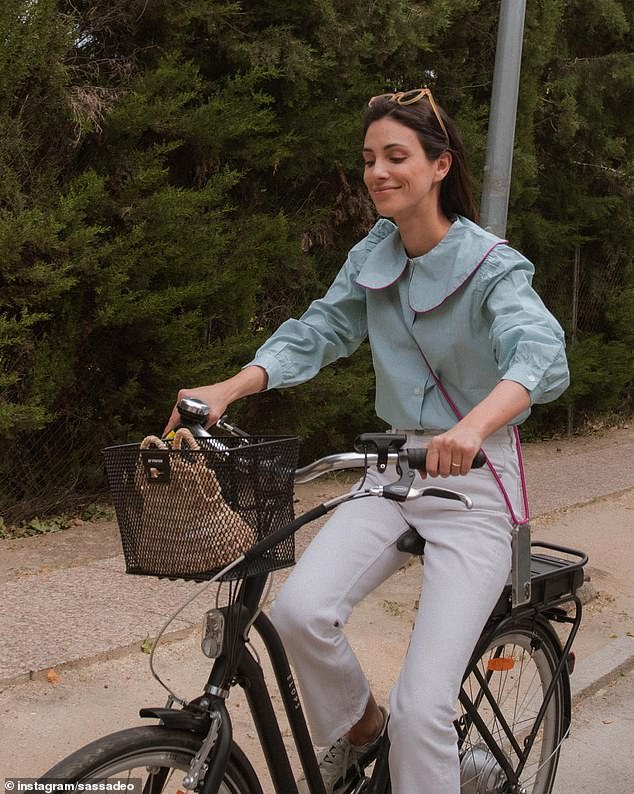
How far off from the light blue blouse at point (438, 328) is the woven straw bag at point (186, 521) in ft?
2.42

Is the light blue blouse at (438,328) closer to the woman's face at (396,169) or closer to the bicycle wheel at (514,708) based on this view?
the woman's face at (396,169)

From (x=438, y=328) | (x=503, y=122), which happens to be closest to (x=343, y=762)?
(x=438, y=328)

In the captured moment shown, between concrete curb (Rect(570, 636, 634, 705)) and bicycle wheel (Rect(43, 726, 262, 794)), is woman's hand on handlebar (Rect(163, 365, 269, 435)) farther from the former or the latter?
concrete curb (Rect(570, 636, 634, 705))

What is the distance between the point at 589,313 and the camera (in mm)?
11695

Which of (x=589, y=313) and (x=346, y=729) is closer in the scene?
(x=346, y=729)

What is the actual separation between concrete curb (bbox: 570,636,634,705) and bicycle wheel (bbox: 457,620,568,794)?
4.24 feet

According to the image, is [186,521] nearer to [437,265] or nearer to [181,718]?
[181,718]

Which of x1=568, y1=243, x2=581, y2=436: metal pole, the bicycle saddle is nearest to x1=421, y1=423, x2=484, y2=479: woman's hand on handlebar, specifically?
the bicycle saddle

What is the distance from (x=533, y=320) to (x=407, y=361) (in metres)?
0.41

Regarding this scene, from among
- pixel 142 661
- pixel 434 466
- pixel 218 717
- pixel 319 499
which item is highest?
pixel 434 466

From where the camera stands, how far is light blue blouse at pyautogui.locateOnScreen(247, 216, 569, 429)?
8.27ft

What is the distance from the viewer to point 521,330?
8.08 feet

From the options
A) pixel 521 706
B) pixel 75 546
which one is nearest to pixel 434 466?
pixel 521 706

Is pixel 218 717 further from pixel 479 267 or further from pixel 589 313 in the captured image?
pixel 589 313
